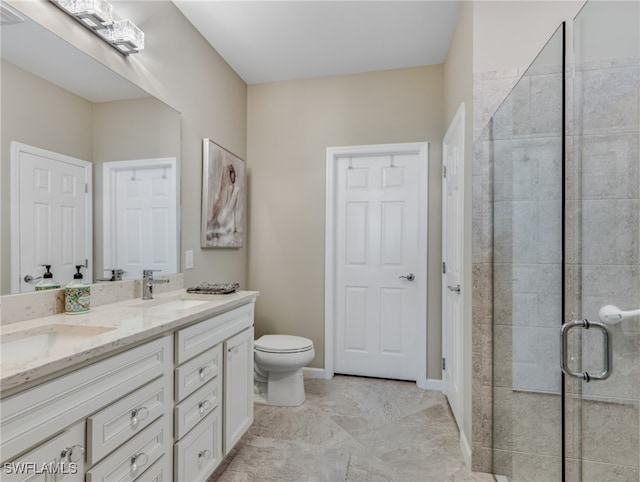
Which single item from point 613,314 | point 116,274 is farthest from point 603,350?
point 116,274

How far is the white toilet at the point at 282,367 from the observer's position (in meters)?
2.42

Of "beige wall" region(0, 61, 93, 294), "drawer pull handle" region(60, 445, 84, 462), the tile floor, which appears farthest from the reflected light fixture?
the tile floor

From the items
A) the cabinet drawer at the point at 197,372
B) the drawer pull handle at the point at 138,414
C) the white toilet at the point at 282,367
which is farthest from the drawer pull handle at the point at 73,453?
the white toilet at the point at 282,367

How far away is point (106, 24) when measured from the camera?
5.23ft

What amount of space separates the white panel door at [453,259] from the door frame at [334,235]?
16 centimetres

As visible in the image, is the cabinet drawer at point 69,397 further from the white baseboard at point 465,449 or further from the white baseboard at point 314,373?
the white baseboard at point 314,373

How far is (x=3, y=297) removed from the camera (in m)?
1.21

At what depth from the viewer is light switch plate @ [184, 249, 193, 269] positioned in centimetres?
228

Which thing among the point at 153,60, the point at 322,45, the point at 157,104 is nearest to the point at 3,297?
the point at 157,104

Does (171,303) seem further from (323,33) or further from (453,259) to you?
(323,33)

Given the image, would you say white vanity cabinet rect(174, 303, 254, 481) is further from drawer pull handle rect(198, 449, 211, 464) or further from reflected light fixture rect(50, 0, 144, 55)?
reflected light fixture rect(50, 0, 144, 55)

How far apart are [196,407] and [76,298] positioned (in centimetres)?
68

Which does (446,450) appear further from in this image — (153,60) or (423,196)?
(153,60)

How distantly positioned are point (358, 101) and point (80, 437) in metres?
2.88
